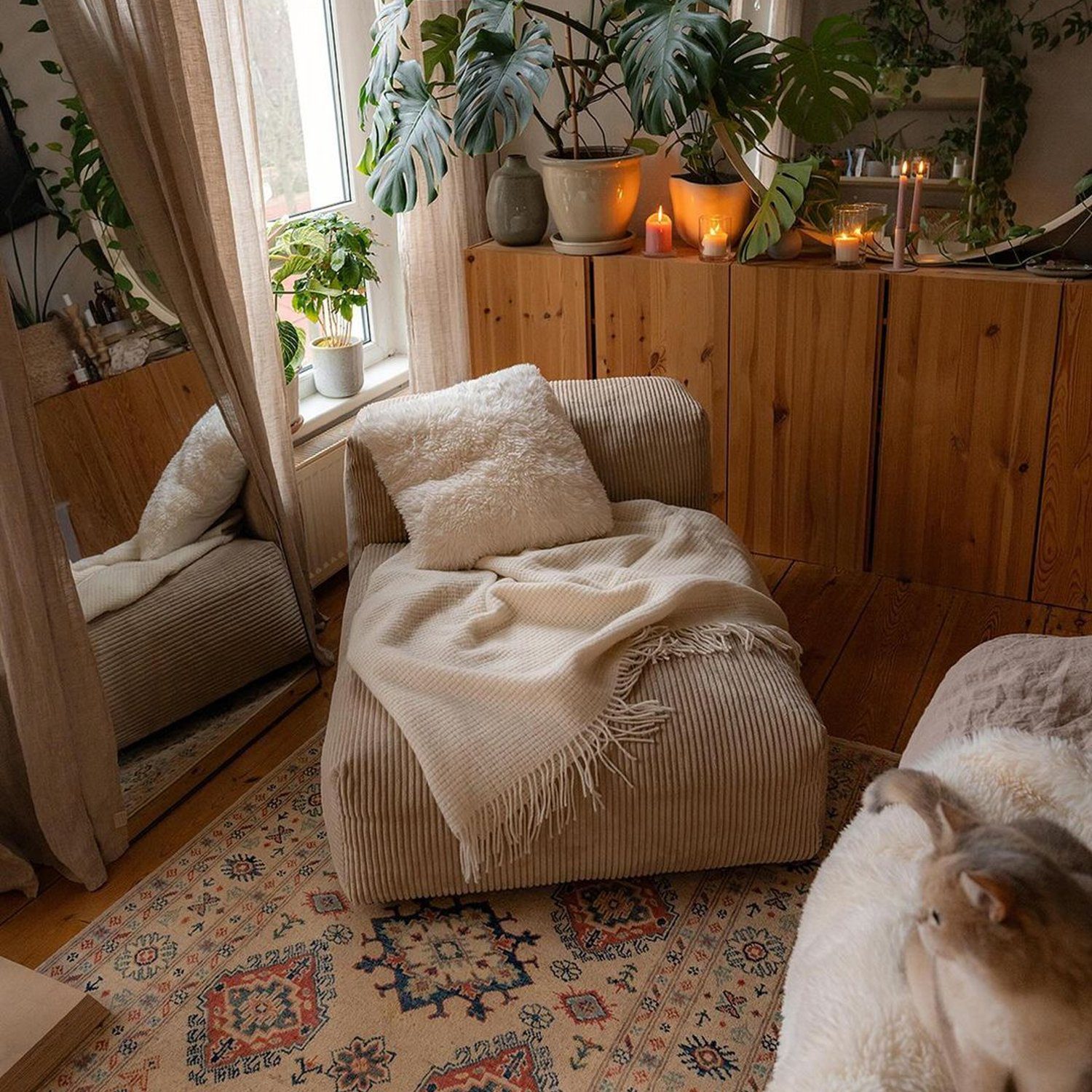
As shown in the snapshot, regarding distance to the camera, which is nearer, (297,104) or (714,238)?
(714,238)

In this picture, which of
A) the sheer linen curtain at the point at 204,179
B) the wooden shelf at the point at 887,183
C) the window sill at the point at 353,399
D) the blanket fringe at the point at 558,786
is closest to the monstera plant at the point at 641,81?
the wooden shelf at the point at 887,183

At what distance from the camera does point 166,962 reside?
187 cm

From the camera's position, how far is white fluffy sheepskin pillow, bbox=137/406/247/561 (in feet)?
7.18

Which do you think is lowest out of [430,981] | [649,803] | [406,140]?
[430,981]

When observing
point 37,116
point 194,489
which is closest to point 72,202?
point 37,116

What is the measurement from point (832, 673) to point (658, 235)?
1174mm

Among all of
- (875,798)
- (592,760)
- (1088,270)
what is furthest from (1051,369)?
(875,798)

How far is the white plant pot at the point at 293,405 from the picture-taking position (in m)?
2.81

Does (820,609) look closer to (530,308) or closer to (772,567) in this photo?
(772,567)

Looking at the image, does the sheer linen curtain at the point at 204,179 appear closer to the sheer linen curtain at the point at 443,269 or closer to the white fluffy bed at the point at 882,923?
the sheer linen curtain at the point at 443,269

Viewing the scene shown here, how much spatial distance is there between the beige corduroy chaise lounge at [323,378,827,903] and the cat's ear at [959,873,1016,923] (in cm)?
103

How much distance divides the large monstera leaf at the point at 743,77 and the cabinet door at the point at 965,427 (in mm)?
521

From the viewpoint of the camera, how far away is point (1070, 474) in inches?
103

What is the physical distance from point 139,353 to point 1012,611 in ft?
6.67
